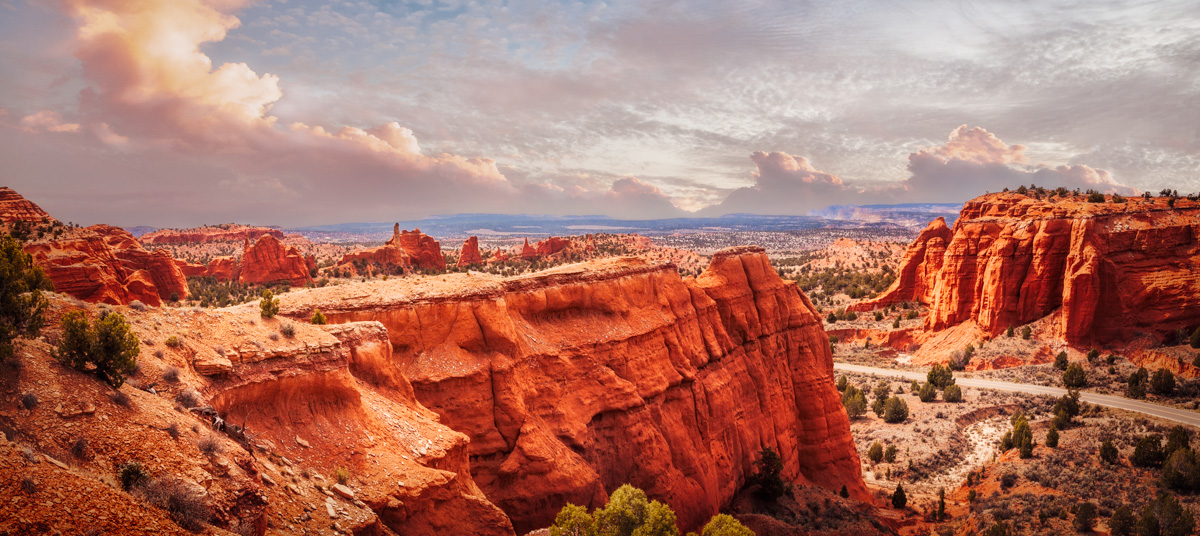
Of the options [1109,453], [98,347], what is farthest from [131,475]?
[1109,453]

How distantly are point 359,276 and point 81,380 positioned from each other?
285 ft

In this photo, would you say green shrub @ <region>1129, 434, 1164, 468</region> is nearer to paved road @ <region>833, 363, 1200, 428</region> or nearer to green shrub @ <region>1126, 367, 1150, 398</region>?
paved road @ <region>833, 363, 1200, 428</region>

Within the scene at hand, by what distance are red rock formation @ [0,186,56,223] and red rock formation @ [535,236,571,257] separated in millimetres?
93803

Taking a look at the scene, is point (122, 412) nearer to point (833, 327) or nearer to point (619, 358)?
point (619, 358)

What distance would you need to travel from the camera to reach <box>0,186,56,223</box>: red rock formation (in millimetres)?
43281

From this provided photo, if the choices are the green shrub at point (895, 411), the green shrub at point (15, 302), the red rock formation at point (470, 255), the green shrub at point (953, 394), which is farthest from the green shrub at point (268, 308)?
the red rock formation at point (470, 255)

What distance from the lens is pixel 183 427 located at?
459 inches

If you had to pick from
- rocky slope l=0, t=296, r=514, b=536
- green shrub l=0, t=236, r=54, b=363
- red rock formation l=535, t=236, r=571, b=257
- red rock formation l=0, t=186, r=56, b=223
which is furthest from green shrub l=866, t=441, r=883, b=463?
red rock formation l=535, t=236, r=571, b=257

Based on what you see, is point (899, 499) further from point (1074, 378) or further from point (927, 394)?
point (1074, 378)

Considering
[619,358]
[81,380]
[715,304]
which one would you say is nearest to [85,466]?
[81,380]

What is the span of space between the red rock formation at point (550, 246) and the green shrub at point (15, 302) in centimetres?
12221

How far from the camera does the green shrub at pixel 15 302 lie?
10.9m

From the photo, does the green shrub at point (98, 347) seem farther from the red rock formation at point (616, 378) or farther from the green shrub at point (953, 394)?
the green shrub at point (953, 394)

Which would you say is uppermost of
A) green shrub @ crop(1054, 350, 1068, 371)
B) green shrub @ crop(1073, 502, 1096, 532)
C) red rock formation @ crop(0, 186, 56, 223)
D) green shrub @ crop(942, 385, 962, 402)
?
red rock formation @ crop(0, 186, 56, 223)
